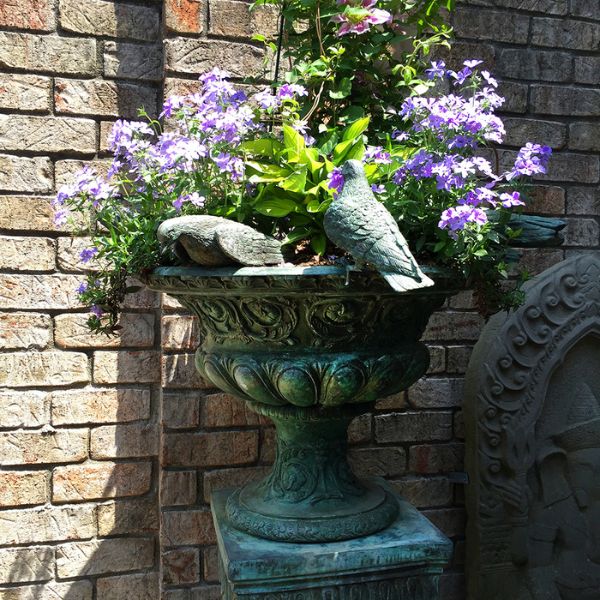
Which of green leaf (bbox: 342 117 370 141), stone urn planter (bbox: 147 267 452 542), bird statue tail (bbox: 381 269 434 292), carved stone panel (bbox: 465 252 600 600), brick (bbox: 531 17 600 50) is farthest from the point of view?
brick (bbox: 531 17 600 50)

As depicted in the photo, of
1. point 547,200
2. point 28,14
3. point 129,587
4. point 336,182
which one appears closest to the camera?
point 336,182

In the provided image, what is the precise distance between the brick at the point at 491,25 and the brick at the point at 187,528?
4.68 feet

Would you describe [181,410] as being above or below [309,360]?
below

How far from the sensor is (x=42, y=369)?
5.30 feet

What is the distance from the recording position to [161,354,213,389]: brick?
1.63 meters

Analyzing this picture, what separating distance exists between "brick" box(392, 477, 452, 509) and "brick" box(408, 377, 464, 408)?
20cm

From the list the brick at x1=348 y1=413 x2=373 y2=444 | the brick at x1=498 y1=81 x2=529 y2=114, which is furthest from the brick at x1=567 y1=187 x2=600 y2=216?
the brick at x1=348 y1=413 x2=373 y2=444

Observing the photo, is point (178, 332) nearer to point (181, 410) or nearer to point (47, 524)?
point (181, 410)

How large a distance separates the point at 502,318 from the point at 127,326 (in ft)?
3.20

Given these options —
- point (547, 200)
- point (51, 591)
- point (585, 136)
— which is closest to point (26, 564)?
point (51, 591)

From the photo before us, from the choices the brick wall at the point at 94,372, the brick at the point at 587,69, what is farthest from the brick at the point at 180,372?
the brick at the point at 587,69

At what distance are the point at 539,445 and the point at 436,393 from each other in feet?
1.00

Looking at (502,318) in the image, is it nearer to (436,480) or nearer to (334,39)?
(436,480)

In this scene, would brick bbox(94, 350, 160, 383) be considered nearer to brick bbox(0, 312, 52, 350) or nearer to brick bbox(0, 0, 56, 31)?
brick bbox(0, 312, 52, 350)
